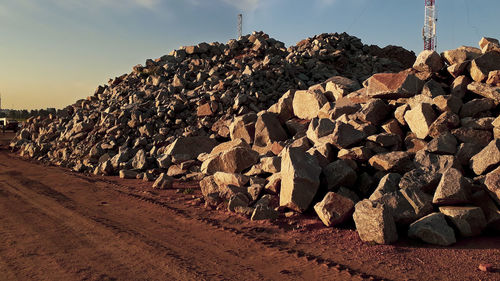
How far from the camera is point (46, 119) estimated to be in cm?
2297

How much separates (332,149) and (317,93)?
3.48m

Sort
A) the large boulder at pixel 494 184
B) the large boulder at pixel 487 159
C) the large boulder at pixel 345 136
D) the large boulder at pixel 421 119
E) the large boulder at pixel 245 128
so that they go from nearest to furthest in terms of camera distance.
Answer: the large boulder at pixel 494 184 → the large boulder at pixel 487 159 → the large boulder at pixel 421 119 → the large boulder at pixel 345 136 → the large boulder at pixel 245 128

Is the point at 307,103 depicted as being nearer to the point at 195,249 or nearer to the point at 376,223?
the point at 376,223

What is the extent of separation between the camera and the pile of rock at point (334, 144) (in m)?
5.72

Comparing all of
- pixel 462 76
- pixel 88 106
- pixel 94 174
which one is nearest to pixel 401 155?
pixel 462 76

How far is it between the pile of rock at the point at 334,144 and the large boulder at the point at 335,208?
0.02 meters

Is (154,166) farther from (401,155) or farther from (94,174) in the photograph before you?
(401,155)

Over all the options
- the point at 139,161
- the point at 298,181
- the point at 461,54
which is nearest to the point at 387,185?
the point at 298,181

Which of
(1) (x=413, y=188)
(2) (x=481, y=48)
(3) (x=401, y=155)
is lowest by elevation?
(1) (x=413, y=188)

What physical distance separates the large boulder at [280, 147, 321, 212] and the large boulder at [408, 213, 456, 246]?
1861 millimetres

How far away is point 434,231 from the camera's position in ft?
17.6

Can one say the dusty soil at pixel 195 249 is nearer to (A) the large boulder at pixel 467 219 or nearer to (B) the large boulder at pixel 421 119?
(A) the large boulder at pixel 467 219

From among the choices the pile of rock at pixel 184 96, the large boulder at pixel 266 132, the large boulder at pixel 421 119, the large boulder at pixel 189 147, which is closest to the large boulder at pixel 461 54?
the large boulder at pixel 421 119

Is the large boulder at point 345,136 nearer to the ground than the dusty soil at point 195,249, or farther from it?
farther from it
